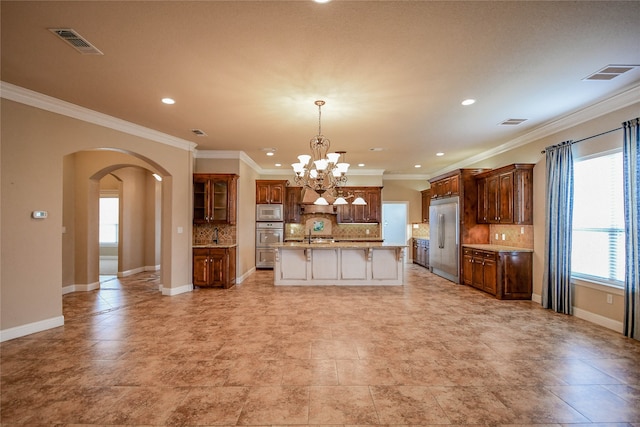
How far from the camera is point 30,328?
3797 millimetres

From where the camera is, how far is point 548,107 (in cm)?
429

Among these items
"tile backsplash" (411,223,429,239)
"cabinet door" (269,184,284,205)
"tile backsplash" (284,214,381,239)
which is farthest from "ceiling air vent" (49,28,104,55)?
"tile backsplash" (411,223,429,239)

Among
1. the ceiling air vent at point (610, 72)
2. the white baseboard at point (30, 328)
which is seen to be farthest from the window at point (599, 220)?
the white baseboard at point (30, 328)

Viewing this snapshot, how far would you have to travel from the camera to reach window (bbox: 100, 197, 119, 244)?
33.8 ft

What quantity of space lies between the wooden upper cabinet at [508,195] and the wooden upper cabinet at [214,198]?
5315mm

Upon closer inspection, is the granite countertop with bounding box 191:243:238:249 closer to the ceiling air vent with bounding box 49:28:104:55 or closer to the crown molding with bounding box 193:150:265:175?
the crown molding with bounding box 193:150:265:175

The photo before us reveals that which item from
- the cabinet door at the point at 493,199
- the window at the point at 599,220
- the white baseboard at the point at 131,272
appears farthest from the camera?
the white baseboard at the point at 131,272

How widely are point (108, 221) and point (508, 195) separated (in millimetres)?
11488

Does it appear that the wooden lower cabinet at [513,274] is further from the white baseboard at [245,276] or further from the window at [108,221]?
the window at [108,221]

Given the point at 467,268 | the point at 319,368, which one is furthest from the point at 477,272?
the point at 319,368

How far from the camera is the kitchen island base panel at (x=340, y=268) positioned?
668 cm

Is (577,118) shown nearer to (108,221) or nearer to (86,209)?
(86,209)

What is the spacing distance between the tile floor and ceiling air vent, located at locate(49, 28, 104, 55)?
2.93 meters

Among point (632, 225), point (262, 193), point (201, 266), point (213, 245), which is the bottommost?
point (201, 266)
